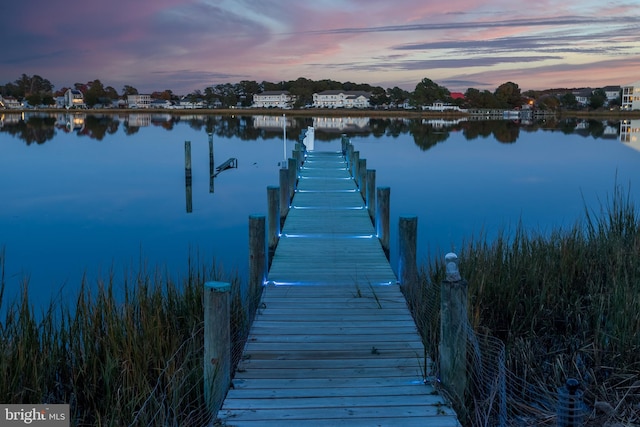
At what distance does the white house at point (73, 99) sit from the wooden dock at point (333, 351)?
6556 inches

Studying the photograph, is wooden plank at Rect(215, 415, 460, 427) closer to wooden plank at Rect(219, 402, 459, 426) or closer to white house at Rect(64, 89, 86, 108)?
wooden plank at Rect(219, 402, 459, 426)

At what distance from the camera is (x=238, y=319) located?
6332 mm

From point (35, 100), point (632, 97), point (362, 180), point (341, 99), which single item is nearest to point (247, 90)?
point (341, 99)

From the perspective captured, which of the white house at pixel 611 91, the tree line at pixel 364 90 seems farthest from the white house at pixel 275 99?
the white house at pixel 611 91

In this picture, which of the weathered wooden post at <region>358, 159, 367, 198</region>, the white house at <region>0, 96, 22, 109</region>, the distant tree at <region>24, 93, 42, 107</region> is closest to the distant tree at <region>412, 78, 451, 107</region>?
the distant tree at <region>24, 93, 42, 107</region>

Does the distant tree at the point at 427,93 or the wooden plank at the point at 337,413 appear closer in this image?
the wooden plank at the point at 337,413

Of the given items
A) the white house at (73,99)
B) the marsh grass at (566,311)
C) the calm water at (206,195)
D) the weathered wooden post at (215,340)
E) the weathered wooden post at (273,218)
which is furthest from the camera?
the white house at (73,99)

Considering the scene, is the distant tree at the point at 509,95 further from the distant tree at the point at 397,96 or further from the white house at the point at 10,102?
the white house at the point at 10,102

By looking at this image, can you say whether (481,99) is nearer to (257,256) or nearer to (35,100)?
(35,100)

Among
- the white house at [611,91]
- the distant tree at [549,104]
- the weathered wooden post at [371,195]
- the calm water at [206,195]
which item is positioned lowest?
the calm water at [206,195]

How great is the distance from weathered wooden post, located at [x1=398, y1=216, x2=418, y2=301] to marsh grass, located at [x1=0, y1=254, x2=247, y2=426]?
2.31 m

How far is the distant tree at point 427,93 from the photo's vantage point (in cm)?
13362

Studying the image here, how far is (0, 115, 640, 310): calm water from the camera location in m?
13.0

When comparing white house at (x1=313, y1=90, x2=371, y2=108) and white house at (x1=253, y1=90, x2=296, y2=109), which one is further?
white house at (x1=253, y1=90, x2=296, y2=109)
